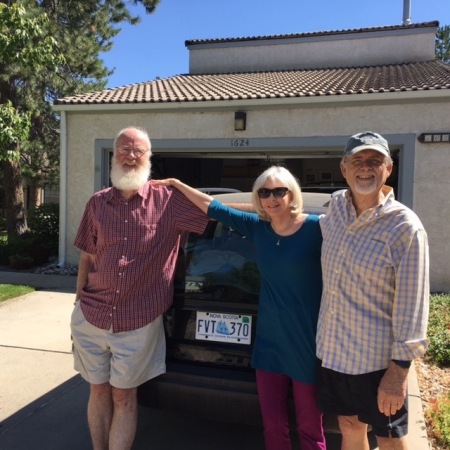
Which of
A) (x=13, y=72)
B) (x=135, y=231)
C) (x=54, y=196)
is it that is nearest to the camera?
(x=135, y=231)

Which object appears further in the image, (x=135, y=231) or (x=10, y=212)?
(x=10, y=212)

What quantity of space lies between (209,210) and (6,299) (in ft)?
18.8

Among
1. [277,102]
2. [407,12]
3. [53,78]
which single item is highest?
[407,12]

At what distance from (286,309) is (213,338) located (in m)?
0.69

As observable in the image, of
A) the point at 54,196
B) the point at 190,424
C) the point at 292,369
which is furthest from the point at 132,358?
the point at 54,196

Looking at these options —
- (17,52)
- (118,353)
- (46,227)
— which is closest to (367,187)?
(118,353)

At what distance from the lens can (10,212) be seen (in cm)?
1335

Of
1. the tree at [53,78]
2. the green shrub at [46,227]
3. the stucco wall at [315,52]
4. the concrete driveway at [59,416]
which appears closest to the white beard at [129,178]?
the concrete driveway at [59,416]

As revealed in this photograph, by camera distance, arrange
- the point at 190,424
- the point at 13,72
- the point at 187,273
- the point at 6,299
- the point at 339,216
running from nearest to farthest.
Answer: the point at 339,216
the point at 187,273
the point at 190,424
the point at 6,299
the point at 13,72

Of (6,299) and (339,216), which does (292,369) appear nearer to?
(339,216)

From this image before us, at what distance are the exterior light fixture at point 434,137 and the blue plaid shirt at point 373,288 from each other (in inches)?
263

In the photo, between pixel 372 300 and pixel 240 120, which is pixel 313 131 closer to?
pixel 240 120

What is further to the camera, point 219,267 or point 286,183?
point 219,267

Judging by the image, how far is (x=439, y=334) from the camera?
5.05 m
